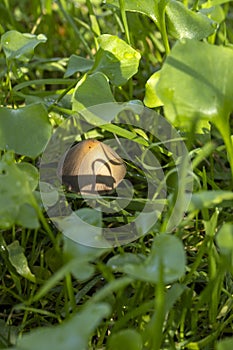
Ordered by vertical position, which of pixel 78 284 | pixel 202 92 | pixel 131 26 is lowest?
pixel 78 284

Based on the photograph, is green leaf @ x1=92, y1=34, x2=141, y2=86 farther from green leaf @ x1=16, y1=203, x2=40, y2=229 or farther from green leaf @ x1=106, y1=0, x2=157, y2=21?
green leaf @ x1=16, y1=203, x2=40, y2=229

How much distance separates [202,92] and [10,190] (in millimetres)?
216

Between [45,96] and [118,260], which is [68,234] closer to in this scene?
[118,260]

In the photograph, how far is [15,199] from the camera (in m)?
0.56

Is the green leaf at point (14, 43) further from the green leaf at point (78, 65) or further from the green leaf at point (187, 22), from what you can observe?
the green leaf at point (187, 22)

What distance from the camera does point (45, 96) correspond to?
3.20 feet

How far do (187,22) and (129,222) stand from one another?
0.28m

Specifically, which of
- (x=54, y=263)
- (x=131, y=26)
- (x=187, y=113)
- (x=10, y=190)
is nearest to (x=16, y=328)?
(x=54, y=263)

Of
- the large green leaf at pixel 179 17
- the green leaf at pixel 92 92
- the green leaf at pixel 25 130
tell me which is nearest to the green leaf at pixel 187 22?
the large green leaf at pixel 179 17

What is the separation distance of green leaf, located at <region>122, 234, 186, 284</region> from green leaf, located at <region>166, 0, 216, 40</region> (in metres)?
0.36

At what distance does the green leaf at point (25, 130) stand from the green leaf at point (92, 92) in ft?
0.25

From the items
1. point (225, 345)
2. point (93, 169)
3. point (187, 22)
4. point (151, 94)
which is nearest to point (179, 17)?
point (187, 22)

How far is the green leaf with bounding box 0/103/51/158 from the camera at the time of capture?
68cm

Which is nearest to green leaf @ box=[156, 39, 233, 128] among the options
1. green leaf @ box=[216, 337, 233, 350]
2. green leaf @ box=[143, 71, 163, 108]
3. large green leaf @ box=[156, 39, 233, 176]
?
large green leaf @ box=[156, 39, 233, 176]
